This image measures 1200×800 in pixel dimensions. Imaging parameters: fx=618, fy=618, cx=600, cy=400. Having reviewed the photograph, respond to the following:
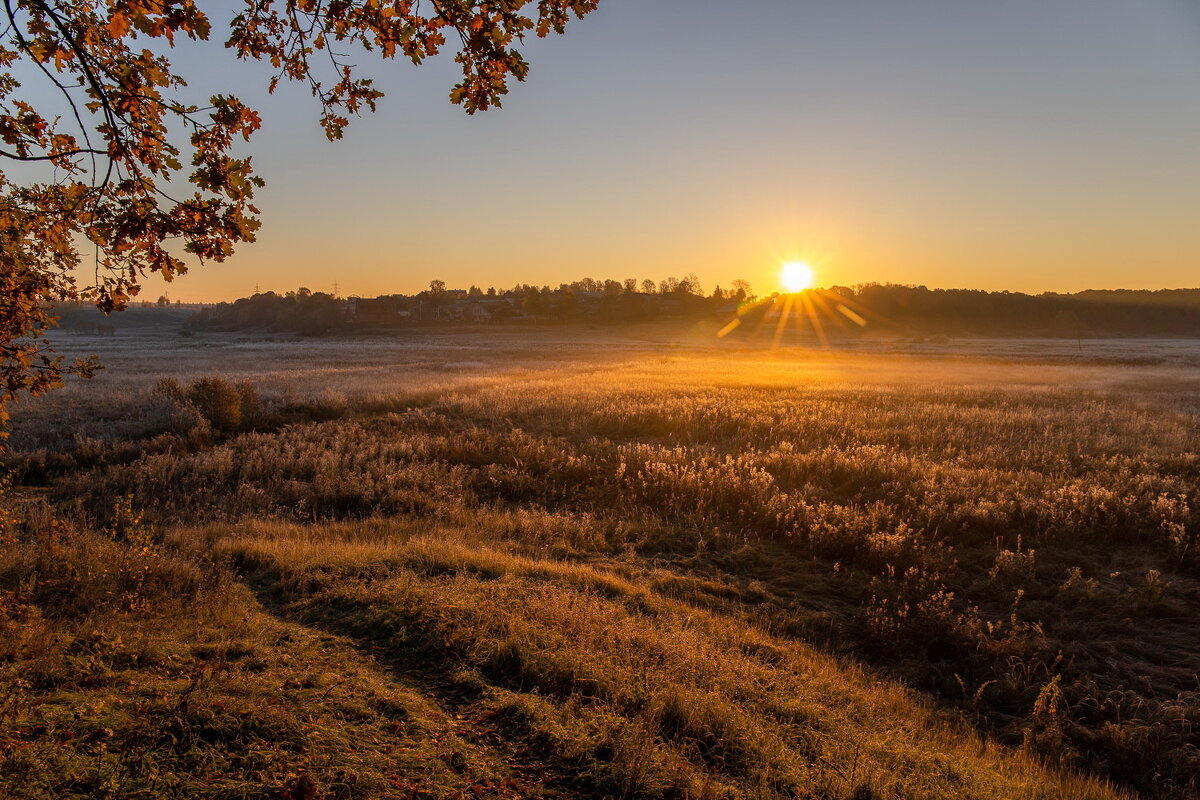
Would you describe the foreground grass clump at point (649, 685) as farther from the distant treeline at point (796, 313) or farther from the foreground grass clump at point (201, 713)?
the distant treeline at point (796, 313)

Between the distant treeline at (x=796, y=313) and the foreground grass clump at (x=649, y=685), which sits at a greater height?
the distant treeline at (x=796, y=313)

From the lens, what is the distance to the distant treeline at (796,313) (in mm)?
120375

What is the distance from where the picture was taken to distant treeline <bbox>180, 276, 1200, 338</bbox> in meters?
120

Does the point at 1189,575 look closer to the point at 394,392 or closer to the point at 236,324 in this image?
the point at 394,392

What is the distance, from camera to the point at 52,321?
4297mm

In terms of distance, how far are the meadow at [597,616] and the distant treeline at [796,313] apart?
9938cm

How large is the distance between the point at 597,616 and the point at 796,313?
141 m

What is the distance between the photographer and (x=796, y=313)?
138375 mm

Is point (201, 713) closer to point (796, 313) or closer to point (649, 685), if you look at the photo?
point (649, 685)

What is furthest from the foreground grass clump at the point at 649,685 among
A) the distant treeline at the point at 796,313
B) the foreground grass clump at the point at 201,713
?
the distant treeline at the point at 796,313

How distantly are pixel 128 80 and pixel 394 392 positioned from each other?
2619 centimetres

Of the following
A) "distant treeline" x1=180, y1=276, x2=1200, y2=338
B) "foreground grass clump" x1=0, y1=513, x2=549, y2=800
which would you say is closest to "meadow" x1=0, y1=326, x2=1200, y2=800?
"foreground grass clump" x1=0, y1=513, x2=549, y2=800

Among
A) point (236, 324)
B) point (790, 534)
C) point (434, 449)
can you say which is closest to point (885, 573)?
point (790, 534)

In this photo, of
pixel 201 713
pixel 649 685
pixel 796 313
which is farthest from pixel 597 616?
pixel 796 313
